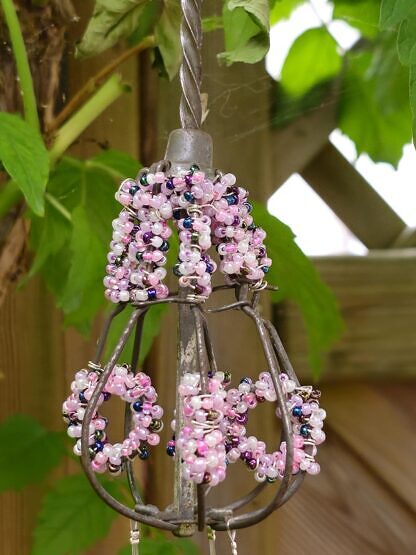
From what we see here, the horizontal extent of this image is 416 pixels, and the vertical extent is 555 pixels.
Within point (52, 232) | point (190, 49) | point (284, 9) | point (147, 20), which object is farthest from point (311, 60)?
point (190, 49)

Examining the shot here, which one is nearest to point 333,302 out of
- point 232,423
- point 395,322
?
point 395,322

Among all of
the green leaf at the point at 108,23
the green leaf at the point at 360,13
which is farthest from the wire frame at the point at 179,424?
the green leaf at the point at 360,13

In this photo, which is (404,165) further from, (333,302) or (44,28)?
(44,28)

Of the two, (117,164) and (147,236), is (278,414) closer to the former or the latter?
(147,236)

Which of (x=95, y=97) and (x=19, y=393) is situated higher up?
(x=95, y=97)

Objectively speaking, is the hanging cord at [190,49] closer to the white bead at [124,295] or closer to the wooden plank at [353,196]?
the white bead at [124,295]
